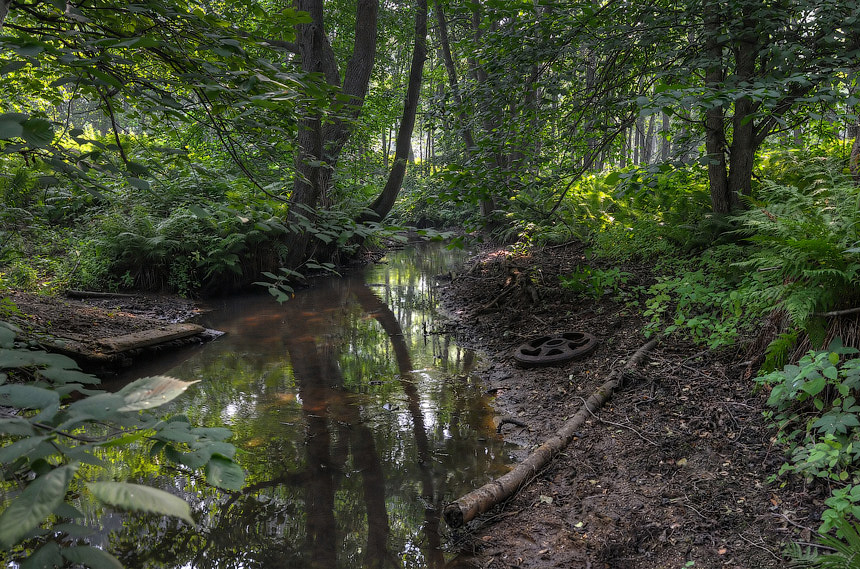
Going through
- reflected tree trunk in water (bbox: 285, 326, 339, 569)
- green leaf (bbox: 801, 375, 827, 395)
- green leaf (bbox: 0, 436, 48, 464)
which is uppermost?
green leaf (bbox: 0, 436, 48, 464)

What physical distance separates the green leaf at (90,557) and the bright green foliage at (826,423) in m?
2.82

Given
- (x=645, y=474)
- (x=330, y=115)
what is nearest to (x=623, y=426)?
(x=645, y=474)

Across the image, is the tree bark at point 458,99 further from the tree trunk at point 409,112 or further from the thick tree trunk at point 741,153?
the thick tree trunk at point 741,153

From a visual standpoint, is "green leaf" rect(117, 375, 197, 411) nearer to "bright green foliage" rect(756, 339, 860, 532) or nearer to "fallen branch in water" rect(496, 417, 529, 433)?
"bright green foliage" rect(756, 339, 860, 532)

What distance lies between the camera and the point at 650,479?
11.1 feet

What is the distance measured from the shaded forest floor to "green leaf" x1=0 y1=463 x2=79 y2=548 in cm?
265

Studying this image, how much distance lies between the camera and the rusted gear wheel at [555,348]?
5602 mm

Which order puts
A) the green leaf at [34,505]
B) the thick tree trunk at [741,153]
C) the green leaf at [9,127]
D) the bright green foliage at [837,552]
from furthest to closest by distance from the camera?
the thick tree trunk at [741,153], the bright green foliage at [837,552], the green leaf at [9,127], the green leaf at [34,505]

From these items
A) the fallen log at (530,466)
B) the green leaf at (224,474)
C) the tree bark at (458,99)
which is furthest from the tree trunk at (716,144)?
the green leaf at (224,474)

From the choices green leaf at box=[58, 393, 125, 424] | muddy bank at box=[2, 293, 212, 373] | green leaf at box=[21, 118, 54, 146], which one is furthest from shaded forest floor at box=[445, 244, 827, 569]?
muddy bank at box=[2, 293, 212, 373]

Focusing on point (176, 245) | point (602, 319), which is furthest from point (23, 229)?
point (602, 319)

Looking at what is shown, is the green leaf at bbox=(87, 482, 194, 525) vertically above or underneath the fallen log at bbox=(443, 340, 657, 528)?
above

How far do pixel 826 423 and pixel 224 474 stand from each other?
10.1 ft

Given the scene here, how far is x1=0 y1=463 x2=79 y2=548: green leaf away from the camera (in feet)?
2.51
